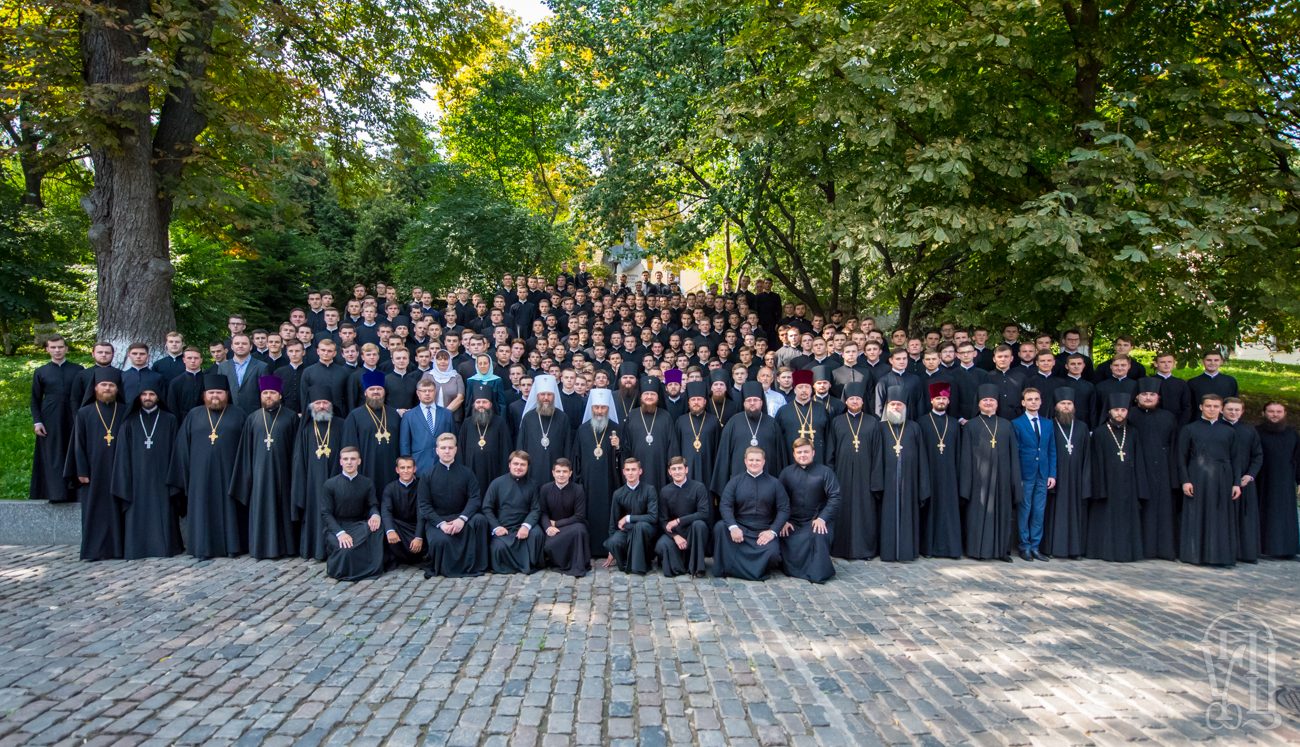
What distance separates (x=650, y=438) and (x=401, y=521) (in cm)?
298

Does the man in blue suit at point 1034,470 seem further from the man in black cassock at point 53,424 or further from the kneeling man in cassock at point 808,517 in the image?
the man in black cassock at point 53,424

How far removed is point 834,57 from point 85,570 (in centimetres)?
1028

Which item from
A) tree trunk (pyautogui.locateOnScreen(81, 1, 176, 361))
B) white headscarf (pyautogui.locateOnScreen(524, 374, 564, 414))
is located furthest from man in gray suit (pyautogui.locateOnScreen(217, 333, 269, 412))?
white headscarf (pyautogui.locateOnScreen(524, 374, 564, 414))

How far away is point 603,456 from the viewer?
9273 millimetres

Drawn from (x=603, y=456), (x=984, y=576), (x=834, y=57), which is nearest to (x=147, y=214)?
(x=603, y=456)

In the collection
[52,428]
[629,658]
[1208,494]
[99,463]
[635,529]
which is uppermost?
[52,428]

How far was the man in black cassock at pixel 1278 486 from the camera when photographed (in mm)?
9148

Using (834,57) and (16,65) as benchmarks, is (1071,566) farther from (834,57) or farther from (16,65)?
(16,65)

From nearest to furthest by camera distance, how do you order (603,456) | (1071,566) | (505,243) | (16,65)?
1. (1071,566)
2. (603,456)
3. (16,65)
4. (505,243)

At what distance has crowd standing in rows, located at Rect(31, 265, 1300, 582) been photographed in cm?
809

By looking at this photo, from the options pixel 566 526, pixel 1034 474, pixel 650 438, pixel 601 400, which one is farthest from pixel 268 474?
pixel 1034 474

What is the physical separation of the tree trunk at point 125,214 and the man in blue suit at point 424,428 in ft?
15.0

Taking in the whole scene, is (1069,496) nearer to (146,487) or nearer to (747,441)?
(747,441)

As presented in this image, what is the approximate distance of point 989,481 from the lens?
884 centimetres
